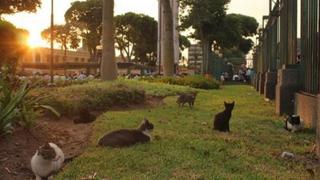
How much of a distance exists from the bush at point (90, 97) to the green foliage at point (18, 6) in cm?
982

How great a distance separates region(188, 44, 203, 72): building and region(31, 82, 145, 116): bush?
5625 cm

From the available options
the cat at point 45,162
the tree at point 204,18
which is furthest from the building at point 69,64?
the cat at point 45,162

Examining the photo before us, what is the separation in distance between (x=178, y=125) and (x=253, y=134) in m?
1.82

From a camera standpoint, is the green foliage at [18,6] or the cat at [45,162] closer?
the cat at [45,162]

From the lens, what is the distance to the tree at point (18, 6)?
2517 centimetres

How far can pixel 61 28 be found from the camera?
7450 cm

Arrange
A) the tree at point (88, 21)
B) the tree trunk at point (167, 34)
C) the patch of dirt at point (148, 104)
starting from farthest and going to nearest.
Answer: the tree at point (88, 21) → the tree trunk at point (167, 34) → the patch of dirt at point (148, 104)

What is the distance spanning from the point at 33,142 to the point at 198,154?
2.67 metres

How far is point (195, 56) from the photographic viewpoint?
7662 centimetres

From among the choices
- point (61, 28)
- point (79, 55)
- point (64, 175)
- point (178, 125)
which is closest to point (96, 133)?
point (178, 125)

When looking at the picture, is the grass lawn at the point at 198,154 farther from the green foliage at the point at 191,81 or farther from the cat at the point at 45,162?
the green foliage at the point at 191,81

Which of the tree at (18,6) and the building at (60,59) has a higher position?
the tree at (18,6)

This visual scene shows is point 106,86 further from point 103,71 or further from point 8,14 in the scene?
point 8,14

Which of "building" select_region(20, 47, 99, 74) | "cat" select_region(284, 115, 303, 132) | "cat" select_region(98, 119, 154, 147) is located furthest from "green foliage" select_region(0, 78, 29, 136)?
"building" select_region(20, 47, 99, 74)
